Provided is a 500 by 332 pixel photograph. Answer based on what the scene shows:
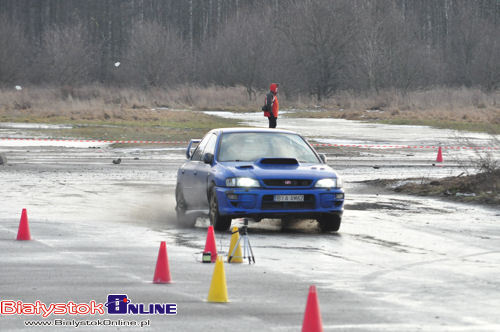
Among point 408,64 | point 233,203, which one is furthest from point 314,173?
point 408,64

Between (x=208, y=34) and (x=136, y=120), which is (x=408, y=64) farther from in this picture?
(x=208, y=34)

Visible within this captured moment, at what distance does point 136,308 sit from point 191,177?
7.50 m

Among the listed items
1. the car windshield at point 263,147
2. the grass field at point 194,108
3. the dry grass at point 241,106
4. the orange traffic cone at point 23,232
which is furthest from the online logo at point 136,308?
the dry grass at point 241,106

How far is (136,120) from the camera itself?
49.7m

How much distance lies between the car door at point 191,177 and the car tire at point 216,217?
1.00m

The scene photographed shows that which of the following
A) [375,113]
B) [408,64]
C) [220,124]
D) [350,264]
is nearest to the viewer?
[350,264]

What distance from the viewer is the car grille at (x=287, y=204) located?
1391 centimetres

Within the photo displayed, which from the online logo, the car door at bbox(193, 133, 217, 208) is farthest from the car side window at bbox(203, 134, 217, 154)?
the online logo

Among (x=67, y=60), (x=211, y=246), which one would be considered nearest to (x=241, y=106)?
(x=67, y=60)

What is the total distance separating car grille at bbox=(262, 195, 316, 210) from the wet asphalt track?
0.42m

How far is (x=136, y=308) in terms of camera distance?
842cm

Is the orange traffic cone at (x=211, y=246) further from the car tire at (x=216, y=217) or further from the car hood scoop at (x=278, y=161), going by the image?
the car hood scoop at (x=278, y=161)

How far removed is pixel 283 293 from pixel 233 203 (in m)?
4.66

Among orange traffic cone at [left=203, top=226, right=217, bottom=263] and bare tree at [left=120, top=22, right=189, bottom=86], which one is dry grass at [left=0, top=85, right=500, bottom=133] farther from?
orange traffic cone at [left=203, top=226, right=217, bottom=263]
